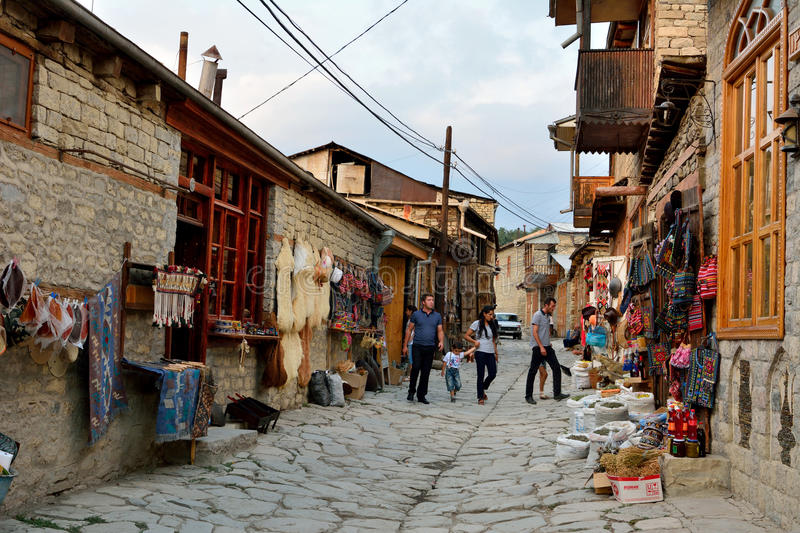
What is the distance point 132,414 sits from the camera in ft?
21.4

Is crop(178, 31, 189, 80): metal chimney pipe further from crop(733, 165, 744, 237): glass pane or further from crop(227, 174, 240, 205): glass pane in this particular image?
crop(733, 165, 744, 237): glass pane

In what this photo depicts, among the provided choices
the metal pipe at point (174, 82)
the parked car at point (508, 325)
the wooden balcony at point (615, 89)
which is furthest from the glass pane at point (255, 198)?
the parked car at point (508, 325)

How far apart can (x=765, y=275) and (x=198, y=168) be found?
5.82 m

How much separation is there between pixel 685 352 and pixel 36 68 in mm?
5722

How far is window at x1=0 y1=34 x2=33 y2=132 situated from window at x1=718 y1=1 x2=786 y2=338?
5.11 m

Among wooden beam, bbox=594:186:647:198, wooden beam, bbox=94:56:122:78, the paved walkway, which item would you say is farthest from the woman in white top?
wooden beam, bbox=94:56:122:78

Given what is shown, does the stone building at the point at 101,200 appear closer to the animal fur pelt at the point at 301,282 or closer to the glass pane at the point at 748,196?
the animal fur pelt at the point at 301,282

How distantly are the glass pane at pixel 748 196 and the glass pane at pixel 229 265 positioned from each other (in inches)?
228

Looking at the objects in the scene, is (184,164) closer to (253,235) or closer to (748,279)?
(253,235)

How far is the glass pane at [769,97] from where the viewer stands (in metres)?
5.31

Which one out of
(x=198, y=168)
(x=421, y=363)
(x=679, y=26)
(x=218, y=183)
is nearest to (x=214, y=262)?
(x=218, y=183)

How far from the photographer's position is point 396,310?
1930 cm

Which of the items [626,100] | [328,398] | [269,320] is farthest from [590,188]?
[269,320]

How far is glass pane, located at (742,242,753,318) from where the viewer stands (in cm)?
551
